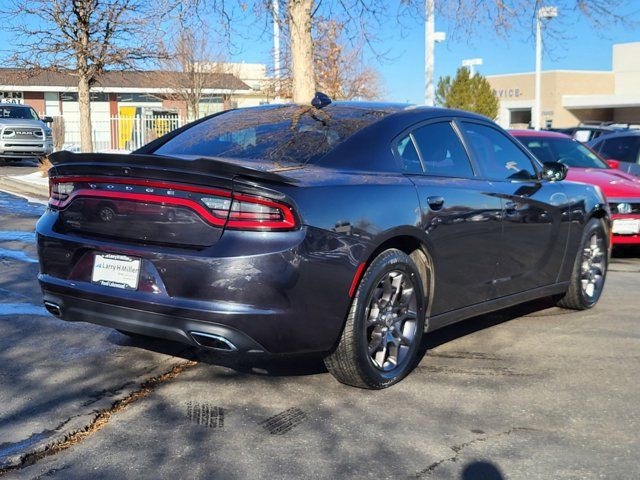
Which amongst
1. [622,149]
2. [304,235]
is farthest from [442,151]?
[622,149]

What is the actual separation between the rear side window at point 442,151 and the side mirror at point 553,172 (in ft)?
3.61

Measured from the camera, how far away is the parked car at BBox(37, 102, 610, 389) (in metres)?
3.72

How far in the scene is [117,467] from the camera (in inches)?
132

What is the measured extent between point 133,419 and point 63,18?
49.8 ft

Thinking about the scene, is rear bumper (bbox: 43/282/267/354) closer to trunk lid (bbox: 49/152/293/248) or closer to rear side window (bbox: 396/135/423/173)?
trunk lid (bbox: 49/152/293/248)

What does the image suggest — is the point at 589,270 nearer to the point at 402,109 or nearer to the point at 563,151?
the point at 402,109

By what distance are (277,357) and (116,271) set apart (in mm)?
959

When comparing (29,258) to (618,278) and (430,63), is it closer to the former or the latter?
(618,278)

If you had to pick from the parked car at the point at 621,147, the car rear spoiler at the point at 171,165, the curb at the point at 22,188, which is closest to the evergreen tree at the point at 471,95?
the curb at the point at 22,188

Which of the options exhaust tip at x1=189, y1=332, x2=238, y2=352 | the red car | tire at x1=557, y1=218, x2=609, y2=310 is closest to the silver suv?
the red car

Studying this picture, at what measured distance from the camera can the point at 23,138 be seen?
23.4 m

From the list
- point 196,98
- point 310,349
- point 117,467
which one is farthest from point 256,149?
point 196,98

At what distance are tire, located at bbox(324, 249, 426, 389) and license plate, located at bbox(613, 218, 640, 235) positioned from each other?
5.51 meters

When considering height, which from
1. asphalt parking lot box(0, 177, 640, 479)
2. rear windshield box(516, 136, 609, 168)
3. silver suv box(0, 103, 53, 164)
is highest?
silver suv box(0, 103, 53, 164)
